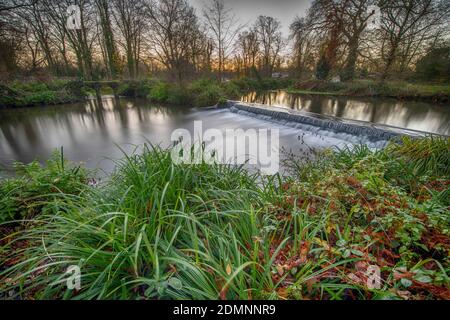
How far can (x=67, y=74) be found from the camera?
69.8 ft

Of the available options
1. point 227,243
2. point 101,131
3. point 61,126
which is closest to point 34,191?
point 227,243

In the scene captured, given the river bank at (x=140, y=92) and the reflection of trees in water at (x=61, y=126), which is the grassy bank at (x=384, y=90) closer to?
the river bank at (x=140, y=92)

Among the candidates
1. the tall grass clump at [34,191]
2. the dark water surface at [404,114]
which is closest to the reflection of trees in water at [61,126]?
the tall grass clump at [34,191]

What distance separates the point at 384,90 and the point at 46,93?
24543 millimetres

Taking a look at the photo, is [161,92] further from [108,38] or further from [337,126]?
[337,126]

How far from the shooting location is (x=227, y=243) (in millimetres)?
1266

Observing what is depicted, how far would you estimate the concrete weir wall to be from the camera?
587cm

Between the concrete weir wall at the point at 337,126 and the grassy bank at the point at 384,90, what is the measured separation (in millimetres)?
8462
